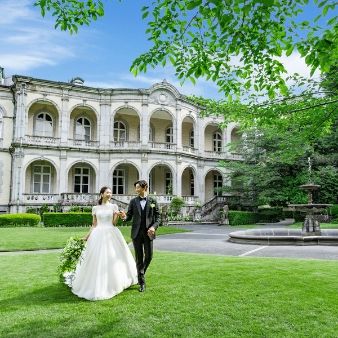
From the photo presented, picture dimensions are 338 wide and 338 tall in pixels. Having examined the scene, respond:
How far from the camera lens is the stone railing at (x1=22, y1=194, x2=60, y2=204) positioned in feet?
95.2

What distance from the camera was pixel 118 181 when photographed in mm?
34906

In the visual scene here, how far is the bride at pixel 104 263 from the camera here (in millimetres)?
6047

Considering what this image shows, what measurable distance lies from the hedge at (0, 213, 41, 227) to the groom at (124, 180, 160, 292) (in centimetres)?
1894

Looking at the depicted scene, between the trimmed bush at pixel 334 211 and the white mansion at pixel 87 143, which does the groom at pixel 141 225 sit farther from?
the trimmed bush at pixel 334 211

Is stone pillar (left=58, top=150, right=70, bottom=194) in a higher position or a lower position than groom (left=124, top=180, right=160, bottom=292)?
higher

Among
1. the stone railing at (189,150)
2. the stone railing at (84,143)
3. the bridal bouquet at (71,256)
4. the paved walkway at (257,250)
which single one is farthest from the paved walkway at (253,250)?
the stone railing at (189,150)

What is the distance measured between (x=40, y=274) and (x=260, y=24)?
6605mm

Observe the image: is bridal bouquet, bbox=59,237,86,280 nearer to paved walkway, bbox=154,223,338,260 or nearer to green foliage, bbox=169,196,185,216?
paved walkway, bbox=154,223,338,260

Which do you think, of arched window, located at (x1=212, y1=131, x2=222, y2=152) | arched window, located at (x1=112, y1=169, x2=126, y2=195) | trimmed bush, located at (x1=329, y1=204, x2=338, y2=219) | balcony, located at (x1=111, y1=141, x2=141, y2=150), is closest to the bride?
trimmed bush, located at (x1=329, y1=204, x2=338, y2=219)

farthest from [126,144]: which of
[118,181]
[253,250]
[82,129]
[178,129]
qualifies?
[253,250]

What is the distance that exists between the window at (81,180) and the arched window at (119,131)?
13.8 ft

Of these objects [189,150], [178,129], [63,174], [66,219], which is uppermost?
[178,129]

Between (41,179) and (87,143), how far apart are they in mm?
4917

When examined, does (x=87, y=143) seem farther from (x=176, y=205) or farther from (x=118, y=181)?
(x=176, y=205)
